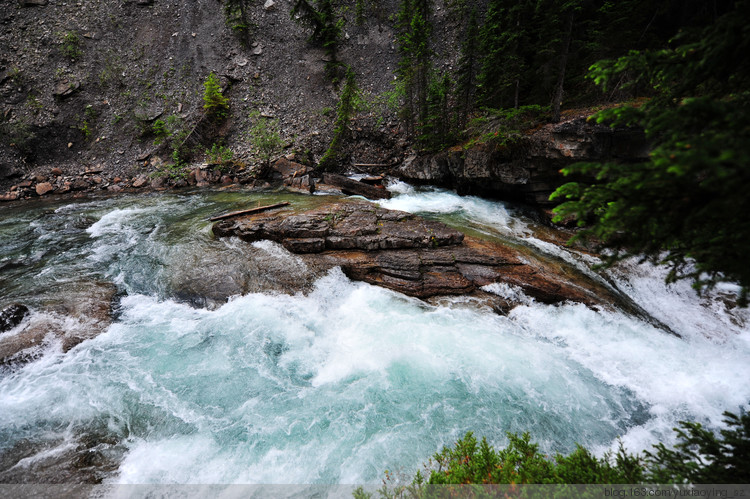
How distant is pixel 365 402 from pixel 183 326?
5.26m

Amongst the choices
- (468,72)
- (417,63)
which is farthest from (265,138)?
(468,72)

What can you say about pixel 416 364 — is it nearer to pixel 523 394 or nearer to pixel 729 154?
pixel 523 394

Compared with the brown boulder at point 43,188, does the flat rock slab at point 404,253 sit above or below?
below

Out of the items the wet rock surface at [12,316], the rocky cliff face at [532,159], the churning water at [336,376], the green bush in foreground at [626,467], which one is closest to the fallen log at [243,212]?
the churning water at [336,376]

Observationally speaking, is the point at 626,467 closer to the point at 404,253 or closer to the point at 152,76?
the point at 404,253

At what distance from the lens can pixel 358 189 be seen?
17.3m

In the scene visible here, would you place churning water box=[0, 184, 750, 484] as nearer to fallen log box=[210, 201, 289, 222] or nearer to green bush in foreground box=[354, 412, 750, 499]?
green bush in foreground box=[354, 412, 750, 499]

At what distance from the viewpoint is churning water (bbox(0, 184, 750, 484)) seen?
4.68 meters

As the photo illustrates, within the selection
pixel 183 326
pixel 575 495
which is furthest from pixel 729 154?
pixel 183 326

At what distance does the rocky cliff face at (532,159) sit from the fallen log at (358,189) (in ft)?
12.3

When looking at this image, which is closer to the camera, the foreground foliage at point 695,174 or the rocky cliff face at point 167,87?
the foreground foliage at point 695,174

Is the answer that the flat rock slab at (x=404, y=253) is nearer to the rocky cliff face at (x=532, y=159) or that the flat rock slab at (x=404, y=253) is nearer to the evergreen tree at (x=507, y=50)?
the rocky cliff face at (x=532, y=159)

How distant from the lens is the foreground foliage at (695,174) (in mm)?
2008

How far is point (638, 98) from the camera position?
13484mm
